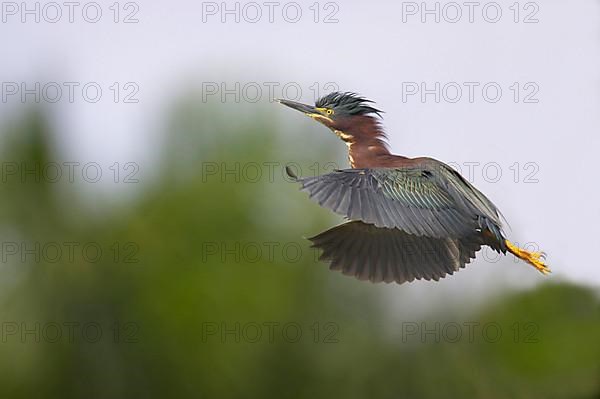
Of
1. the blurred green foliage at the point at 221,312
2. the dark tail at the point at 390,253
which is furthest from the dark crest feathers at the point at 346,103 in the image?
the blurred green foliage at the point at 221,312

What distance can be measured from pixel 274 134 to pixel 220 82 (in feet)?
3.71

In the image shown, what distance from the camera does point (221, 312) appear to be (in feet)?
48.0

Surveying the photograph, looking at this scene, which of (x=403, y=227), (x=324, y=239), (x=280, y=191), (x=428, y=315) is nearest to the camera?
(x=403, y=227)

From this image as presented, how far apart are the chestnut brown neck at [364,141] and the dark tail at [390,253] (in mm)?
390

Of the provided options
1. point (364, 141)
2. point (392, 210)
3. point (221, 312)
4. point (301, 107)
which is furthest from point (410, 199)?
point (221, 312)

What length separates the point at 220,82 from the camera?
14727 mm

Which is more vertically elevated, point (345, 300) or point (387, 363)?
point (345, 300)

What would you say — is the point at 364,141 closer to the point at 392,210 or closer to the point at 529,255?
the point at 392,210

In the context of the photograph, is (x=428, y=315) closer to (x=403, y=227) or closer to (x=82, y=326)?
(x=82, y=326)

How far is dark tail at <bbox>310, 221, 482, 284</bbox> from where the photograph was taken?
4930mm

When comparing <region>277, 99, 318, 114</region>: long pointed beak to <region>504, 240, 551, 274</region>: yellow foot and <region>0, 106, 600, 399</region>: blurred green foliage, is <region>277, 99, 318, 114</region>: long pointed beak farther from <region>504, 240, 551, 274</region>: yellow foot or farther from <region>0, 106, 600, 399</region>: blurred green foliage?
<region>0, 106, 600, 399</region>: blurred green foliage

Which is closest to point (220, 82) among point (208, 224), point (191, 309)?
point (208, 224)

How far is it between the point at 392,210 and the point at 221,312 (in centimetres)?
1037

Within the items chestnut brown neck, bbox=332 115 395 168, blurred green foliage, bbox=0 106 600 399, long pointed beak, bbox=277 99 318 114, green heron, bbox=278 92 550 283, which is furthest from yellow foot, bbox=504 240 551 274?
blurred green foliage, bbox=0 106 600 399
